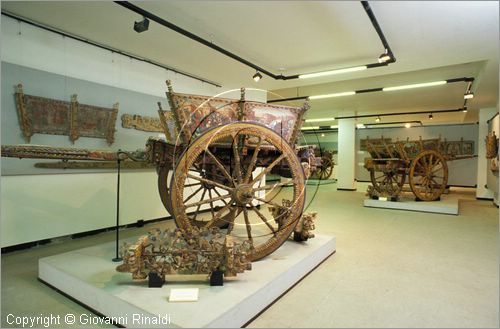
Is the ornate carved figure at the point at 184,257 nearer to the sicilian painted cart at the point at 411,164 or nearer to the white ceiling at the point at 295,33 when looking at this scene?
the white ceiling at the point at 295,33

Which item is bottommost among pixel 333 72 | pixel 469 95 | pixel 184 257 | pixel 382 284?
pixel 382 284

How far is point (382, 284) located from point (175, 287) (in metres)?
1.92

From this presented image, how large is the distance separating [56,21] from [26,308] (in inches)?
136

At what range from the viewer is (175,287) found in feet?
7.13

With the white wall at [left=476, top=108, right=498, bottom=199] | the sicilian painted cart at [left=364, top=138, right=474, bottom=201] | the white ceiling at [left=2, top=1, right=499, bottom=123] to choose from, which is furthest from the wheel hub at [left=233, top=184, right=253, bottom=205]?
the white wall at [left=476, top=108, right=498, bottom=199]

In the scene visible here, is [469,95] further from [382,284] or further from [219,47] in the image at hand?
[382,284]

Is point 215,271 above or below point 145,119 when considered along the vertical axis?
below

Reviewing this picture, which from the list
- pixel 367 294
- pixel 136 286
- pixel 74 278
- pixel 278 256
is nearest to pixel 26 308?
pixel 74 278

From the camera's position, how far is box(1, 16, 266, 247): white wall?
3619 mm

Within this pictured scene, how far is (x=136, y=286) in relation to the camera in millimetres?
2174

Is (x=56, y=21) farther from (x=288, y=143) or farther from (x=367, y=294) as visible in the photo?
(x=367, y=294)

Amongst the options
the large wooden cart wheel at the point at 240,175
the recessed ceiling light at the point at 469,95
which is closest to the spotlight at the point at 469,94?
the recessed ceiling light at the point at 469,95

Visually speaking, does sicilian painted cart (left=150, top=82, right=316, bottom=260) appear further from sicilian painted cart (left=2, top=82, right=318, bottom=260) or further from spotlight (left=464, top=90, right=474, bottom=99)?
spotlight (left=464, top=90, right=474, bottom=99)

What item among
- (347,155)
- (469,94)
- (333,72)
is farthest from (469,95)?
(347,155)
